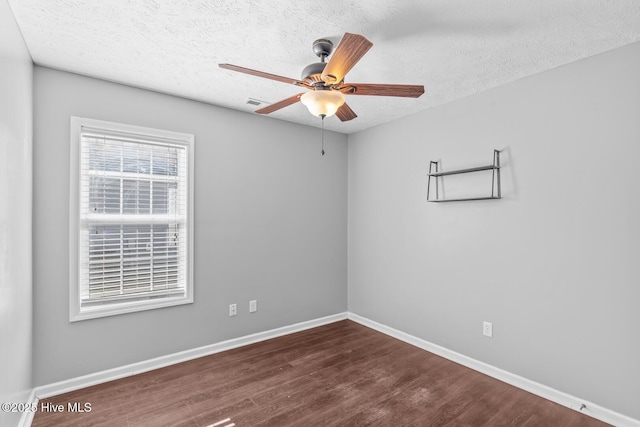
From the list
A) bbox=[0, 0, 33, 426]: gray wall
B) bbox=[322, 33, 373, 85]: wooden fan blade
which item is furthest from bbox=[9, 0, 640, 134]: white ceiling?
bbox=[322, 33, 373, 85]: wooden fan blade

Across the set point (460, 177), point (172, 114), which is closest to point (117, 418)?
point (172, 114)

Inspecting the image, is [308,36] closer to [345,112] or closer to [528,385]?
[345,112]

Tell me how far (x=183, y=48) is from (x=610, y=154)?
3.07 metres

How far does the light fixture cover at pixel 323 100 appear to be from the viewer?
1896mm

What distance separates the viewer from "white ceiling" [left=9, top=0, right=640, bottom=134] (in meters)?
1.83

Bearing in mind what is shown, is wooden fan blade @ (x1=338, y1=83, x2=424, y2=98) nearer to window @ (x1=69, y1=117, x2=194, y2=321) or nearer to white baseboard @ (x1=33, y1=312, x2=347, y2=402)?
window @ (x1=69, y1=117, x2=194, y2=321)

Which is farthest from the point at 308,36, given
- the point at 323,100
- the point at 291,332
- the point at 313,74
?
the point at 291,332

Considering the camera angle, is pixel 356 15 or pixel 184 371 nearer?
pixel 356 15

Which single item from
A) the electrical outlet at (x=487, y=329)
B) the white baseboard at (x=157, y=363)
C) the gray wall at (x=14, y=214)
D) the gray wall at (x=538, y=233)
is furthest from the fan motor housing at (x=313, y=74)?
the white baseboard at (x=157, y=363)

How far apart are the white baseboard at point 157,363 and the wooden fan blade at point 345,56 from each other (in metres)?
2.82

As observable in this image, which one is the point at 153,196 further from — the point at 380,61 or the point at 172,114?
the point at 380,61

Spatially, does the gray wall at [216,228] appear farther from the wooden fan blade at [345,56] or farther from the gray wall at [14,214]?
the wooden fan blade at [345,56]

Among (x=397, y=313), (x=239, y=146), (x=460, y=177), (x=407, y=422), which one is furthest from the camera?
(x=397, y=313)

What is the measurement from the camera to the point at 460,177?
3.21 meters
